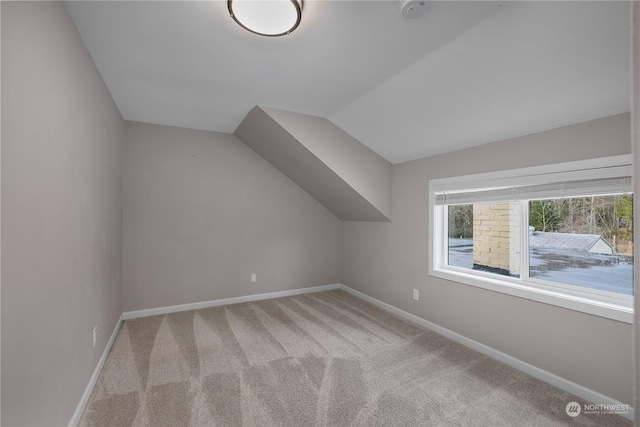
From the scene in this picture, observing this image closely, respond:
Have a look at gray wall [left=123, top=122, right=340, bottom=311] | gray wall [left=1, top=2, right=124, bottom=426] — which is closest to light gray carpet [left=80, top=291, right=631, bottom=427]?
gray wall [left=1, top=2, right=124, bottom=426]

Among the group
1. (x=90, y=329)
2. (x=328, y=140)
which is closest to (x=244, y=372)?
(x=90, y=329)

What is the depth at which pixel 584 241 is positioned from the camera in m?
2.19

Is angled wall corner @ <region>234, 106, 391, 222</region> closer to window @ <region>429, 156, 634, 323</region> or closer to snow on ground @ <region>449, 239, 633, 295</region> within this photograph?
window @ <region>429, 156, 634, 323</region>

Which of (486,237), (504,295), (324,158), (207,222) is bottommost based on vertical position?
(504,295)

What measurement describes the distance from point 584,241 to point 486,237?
2.49ft

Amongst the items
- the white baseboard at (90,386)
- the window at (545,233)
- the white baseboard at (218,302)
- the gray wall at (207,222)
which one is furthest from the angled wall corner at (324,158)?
the white baseboard at (90,386)

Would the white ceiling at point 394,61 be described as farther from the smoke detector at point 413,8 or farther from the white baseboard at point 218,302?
the white baseboard at point 218,302

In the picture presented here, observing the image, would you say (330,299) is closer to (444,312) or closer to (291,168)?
(444,312)

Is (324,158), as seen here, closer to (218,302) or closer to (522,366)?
(218,302)

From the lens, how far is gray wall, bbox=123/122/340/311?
3.41 meters

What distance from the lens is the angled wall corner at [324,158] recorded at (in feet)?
9.97

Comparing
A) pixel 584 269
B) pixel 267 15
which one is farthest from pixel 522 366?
pixel 267 15

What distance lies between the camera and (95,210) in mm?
2184

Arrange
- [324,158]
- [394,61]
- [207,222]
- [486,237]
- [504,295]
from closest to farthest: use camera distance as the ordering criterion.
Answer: [394,61]
[504,295]
[486,237]
[324,158]
[207,222]
